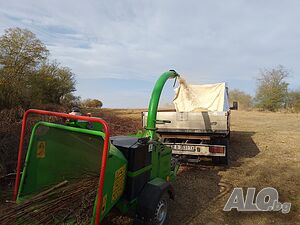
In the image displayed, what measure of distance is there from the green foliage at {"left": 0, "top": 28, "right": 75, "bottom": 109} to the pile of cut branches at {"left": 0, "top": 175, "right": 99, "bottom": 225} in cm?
851

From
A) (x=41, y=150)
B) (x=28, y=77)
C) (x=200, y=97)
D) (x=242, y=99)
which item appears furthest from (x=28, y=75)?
(x=242, y=99)

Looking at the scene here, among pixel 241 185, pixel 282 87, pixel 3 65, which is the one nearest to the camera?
pixel 241 185

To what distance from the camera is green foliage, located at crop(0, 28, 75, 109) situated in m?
11.5

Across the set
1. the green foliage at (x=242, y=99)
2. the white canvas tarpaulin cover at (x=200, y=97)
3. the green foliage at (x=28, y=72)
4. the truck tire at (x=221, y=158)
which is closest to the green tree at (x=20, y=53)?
the green foliage at (x=28, y=72)

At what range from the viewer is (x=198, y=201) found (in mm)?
4914

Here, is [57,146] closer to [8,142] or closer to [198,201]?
[198,201]

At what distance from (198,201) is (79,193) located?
251 centimetres

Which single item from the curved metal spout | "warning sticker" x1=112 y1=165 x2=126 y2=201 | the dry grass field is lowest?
the dry grass field

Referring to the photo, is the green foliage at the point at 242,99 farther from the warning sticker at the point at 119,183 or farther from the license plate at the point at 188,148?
the warning sticker at the point at 119,183

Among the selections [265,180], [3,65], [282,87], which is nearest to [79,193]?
[265,180]

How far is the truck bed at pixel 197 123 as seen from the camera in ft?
22.8

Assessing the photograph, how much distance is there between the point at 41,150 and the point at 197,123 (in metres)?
4.56

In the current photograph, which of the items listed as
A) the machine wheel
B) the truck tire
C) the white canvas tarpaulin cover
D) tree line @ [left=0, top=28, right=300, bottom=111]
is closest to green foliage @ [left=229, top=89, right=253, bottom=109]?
tree line @ [left=0, top=28, right=300, bottom=111]

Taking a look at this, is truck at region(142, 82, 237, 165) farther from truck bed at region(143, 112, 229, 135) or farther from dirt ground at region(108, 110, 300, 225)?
dirt ground at region(108, 110, 300, 225)
